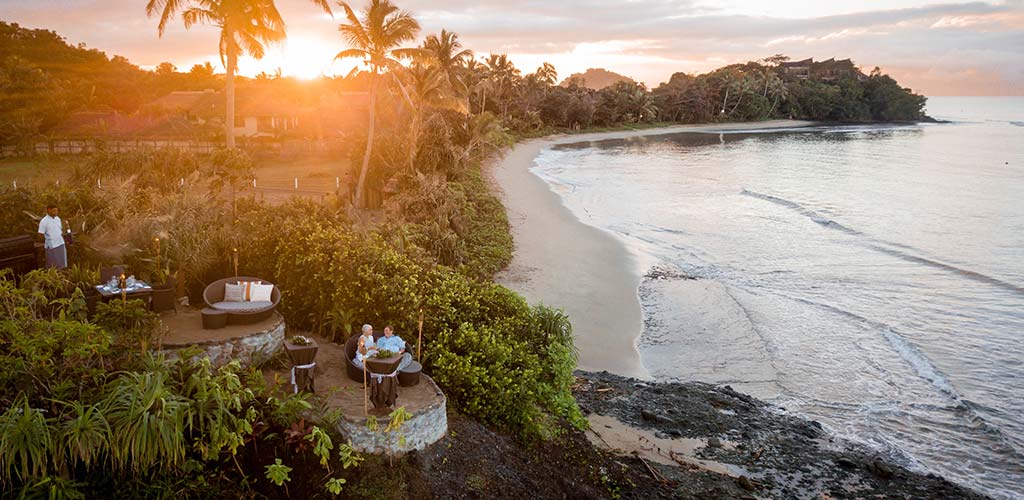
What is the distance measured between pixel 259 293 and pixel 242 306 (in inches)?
14.1

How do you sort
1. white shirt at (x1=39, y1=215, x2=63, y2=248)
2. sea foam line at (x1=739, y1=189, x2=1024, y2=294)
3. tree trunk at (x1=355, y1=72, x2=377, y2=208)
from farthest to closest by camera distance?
tree trunk at (x1=355, y1=72, x2=377, y2=208)
sea foam line at (x1=739, y1=189, x2=1024, y2=294)
white shirt at (x1=39, y1=215, x2=63, y2=248)

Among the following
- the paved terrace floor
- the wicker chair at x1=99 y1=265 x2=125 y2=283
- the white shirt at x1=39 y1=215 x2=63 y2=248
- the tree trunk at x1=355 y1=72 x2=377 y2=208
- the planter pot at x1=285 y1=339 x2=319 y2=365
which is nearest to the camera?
the planter pot at x1=285 y1=339 x2=319 y2=365

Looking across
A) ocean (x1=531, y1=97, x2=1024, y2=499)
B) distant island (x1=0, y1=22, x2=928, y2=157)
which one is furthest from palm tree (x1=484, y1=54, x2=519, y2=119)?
ocean (x1=531, y1=97, x2=1024, y2=499)

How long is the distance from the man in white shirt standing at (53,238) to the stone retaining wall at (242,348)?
462 centimetres

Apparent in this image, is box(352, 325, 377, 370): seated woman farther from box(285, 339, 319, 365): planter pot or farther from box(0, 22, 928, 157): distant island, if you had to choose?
box(0, 22, 928, 157): distant island

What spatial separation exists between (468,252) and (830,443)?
531 inches

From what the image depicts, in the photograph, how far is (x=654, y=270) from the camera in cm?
2466

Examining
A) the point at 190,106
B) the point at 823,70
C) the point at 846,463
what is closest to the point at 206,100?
the point at 190,106

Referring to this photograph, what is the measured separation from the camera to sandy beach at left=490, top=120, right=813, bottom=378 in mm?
16969

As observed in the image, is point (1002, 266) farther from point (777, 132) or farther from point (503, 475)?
point (777, 132)

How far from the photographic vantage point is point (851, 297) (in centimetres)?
2223

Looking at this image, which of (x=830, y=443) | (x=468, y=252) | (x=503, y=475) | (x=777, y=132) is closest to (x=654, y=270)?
(x=468, y=252)

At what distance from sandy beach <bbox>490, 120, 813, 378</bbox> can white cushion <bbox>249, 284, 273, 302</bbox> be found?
25.8ft

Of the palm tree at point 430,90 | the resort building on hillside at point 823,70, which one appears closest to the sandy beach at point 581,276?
the palm tree at point 430,90
